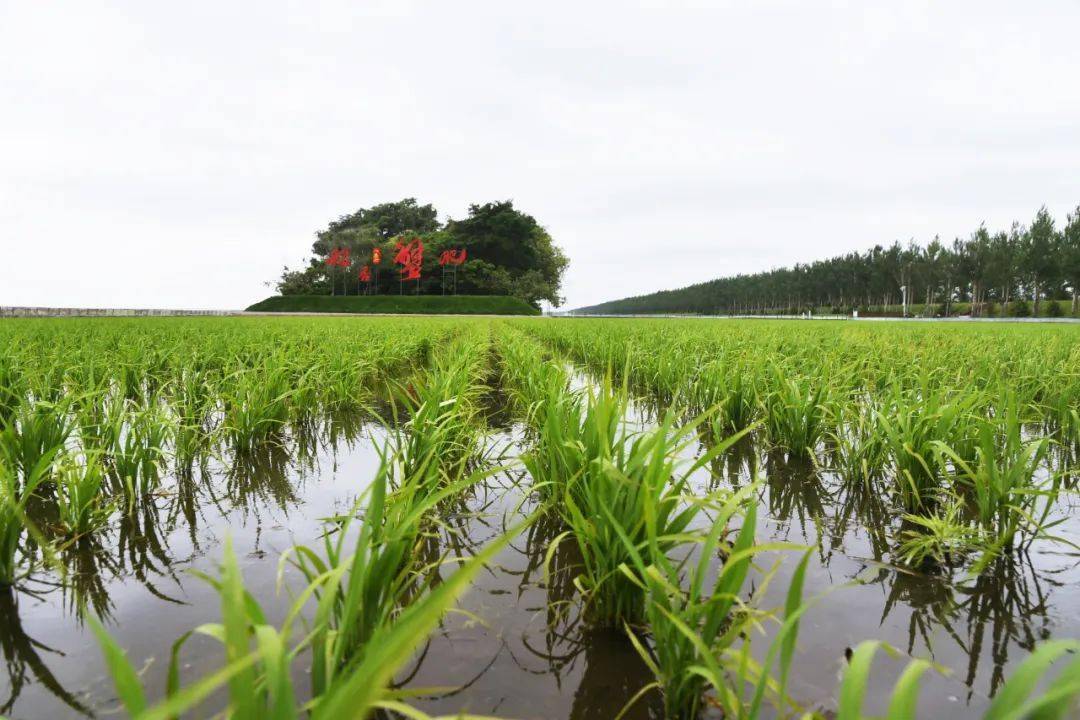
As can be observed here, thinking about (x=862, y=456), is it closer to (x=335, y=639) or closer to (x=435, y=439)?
(x=435, y=439)

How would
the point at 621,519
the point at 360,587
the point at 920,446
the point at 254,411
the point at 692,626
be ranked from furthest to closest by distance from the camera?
the point at 254,411 → the point at 920,446 → the point at 621,519 → the point at 692,626 → the point at 360,587

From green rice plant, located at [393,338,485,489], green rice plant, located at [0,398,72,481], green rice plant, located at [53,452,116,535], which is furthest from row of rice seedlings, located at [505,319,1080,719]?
green rice plant, located at [0,398,72,481]

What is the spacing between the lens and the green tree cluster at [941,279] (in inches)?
2126

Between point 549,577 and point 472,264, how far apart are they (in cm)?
5225

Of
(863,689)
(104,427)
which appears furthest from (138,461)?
(863,689)

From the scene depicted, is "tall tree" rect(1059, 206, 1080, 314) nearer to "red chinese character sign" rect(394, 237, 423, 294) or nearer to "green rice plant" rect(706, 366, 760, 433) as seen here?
"red chinese character sign" rect(394, 237, 423, 294)

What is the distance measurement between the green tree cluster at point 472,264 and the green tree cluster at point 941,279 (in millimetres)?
45720

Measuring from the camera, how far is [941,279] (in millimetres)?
68188

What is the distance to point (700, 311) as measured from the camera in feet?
409

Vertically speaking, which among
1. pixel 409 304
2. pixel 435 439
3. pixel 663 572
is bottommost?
pixel 663 572

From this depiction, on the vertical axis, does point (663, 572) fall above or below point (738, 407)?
below

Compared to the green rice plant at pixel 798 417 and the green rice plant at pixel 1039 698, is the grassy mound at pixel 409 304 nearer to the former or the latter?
the green rice plant at pixel 798 417

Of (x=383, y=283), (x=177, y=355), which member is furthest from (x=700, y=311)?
(x=177, y=355)

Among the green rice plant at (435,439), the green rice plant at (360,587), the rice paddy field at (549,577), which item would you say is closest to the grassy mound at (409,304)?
the green rice plant at (435,439)
